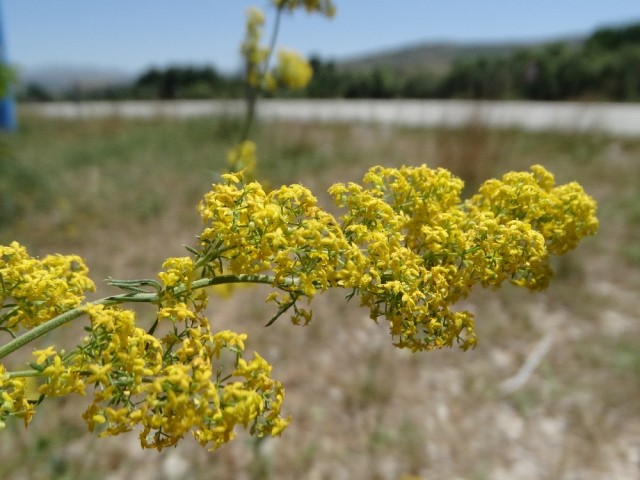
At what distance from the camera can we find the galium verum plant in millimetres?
1291

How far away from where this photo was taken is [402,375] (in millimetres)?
4805

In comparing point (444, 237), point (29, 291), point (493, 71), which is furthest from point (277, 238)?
point (493, 71)

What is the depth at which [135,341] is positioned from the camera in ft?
4.35

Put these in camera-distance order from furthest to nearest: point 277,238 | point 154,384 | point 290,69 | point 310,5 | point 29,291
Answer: point 290,69, point 310,5, point 29,291, point 277,238, point 154,384

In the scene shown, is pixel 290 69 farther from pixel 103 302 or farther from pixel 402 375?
pixel 103 302

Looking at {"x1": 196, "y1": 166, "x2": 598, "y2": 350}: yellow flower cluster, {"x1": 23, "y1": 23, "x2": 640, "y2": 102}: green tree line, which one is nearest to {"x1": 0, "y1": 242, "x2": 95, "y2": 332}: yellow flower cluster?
{"x1": 196, "y1": 166, "x2": 598, "y2": 350}: yellow flower cluster

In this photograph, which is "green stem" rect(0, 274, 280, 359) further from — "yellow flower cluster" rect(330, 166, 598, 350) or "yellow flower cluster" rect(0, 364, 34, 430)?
"yellow flower cluster" rect(330, 166, 598, 350)

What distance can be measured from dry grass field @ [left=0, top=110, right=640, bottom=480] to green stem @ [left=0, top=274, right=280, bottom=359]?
907 mm

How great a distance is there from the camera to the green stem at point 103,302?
1.22m

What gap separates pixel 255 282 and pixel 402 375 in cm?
365

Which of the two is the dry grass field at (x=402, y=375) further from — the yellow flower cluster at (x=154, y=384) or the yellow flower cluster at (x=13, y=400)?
the yellow flower cluster at (x=13, y=400)

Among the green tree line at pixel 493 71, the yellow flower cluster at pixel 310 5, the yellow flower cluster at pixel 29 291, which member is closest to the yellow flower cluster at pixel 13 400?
the yellow flower cluster at pixel 29 291

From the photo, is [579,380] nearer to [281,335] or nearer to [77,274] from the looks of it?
[281,335]

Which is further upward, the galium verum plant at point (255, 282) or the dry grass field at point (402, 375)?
the galium verum plant at point (255, 282)
